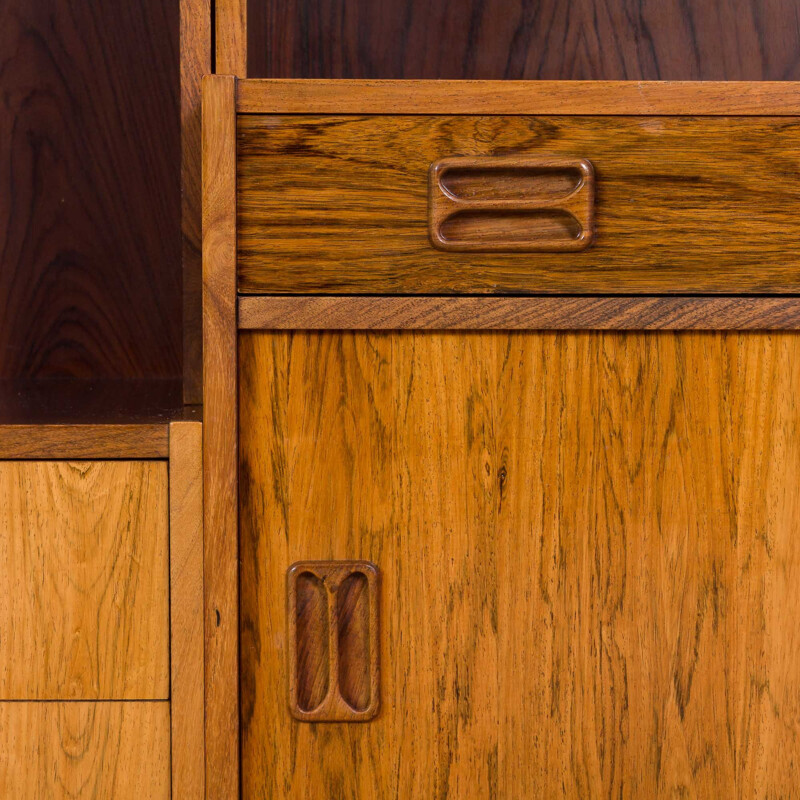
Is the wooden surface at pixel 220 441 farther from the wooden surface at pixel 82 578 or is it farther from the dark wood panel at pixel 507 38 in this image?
the dark wood panel at pixel 507 38

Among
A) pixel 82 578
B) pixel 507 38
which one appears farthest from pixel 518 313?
pixel 507 38

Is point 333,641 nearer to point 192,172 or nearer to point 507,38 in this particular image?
point 192,172

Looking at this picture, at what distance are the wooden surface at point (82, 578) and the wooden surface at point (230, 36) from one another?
30 centimetres

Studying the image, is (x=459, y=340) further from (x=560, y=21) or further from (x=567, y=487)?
(x=560, y=21)

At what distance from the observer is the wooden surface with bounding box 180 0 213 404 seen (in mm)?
621

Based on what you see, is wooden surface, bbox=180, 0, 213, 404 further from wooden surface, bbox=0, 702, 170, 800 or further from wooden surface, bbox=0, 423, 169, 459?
wooden surface, bbox=0, 702, 170, 800

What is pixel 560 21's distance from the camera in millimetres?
991

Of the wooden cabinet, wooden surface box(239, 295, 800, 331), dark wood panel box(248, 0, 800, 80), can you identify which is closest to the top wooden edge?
the wooden cabinet

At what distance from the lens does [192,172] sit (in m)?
0.64

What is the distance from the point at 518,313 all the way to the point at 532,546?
0.57ft

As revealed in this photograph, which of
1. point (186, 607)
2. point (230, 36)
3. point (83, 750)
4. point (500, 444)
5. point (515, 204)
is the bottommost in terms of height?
point (83, 750)

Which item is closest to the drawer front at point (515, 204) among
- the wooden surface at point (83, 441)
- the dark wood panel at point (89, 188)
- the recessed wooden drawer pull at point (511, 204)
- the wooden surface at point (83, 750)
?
the recessed wooden drawer pull at point (511, 204)

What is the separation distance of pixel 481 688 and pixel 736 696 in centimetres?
19

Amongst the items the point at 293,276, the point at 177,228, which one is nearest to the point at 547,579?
the point at 293,276
